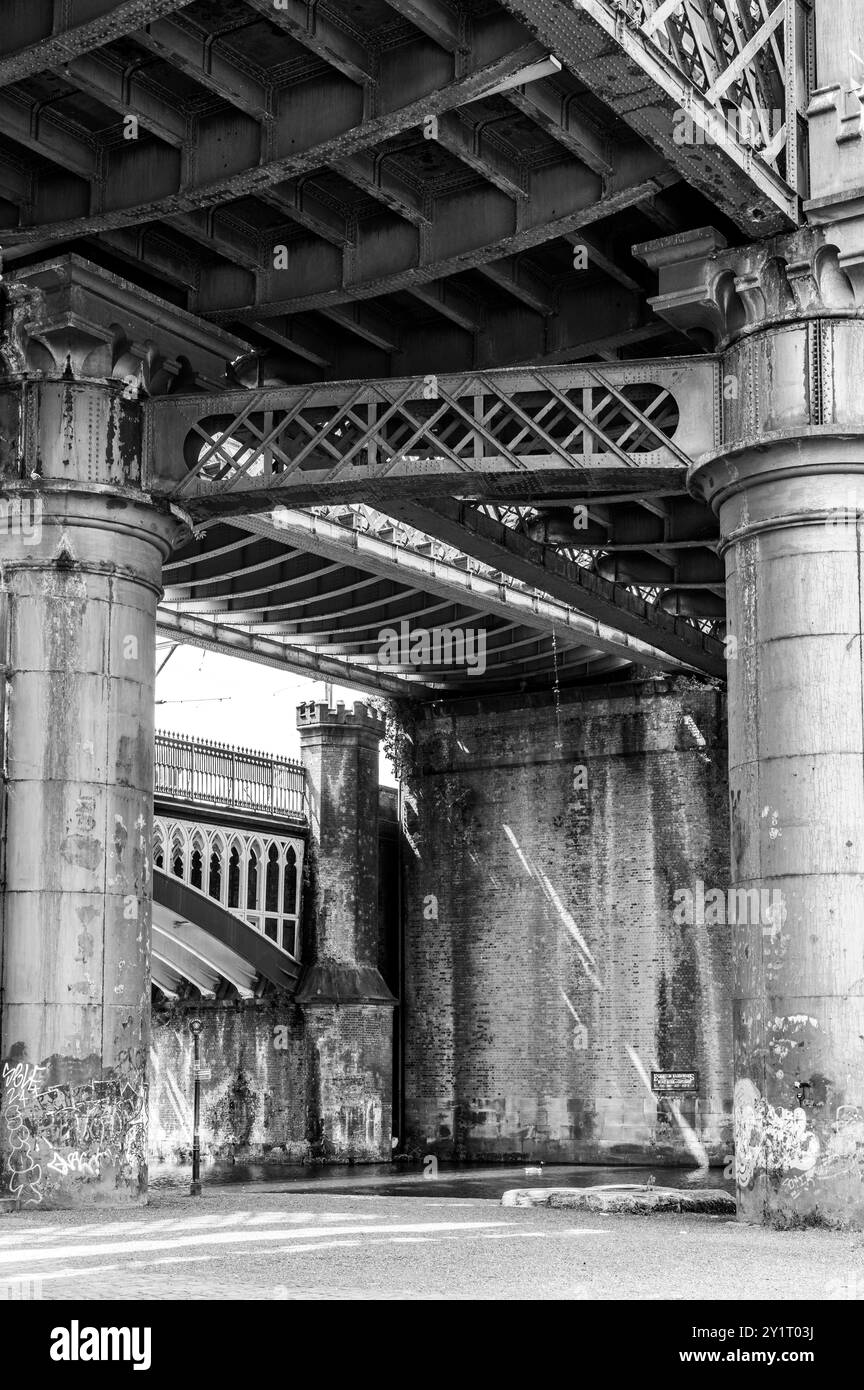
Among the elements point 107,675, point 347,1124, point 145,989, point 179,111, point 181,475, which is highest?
point 179,111

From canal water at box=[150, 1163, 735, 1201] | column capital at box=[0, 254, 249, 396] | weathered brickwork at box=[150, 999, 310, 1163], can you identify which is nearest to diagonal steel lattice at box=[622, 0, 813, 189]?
column capital at box=[0, 254, 249, 396]

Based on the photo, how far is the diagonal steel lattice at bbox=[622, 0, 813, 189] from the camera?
14945mm

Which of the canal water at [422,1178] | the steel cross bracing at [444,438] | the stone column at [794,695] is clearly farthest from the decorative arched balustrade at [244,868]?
the stone column at [794,695]

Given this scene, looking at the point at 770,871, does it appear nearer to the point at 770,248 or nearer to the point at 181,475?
the point at 770,248

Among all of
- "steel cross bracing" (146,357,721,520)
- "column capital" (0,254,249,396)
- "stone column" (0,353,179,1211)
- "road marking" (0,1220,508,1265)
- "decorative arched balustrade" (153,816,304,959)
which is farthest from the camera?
"decorative arched balustrade" (153,816,304,959)

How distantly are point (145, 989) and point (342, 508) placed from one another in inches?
462

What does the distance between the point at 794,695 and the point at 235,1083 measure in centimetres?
2555

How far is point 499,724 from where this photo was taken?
39531mm

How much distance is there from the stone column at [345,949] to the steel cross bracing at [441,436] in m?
21.1

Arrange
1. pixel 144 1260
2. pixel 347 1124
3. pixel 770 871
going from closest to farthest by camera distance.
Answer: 1. pixel 144 1260
2. pixel 770 871
3. pixel 347 1124

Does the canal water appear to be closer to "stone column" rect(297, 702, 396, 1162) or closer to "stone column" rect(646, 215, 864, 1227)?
"stone column" rect(297, 702, 396, 1162)

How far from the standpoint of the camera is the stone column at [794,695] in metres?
15.2

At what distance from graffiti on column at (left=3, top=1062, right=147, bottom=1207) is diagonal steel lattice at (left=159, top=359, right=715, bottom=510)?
5.83 metres

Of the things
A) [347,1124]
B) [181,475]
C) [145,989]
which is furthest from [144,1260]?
[347,1124]
